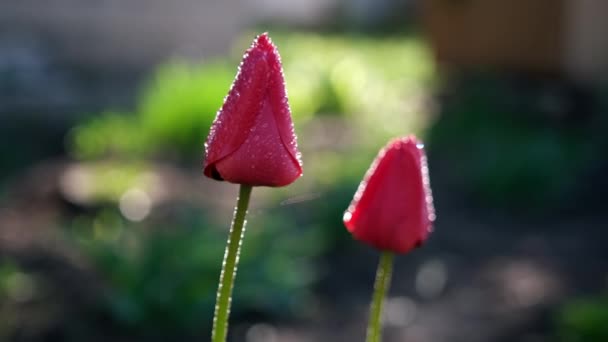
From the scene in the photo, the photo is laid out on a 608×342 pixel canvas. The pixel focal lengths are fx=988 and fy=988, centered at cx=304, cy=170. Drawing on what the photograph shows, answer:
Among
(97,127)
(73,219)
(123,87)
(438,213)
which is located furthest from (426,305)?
(123,87)

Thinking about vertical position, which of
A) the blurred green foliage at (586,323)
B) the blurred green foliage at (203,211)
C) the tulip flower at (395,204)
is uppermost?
the blurred green foliage at (203,211)

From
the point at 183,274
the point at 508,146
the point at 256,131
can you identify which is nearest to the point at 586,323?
the point at 183,274

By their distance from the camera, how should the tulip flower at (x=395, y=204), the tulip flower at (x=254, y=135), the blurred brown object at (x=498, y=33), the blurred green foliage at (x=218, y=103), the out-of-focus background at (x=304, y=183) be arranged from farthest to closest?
the blurred brown object at (x=498, y=33) < the blurred green foliage at (x=218, y=103) < the out-of-focus background at (x=304, y=183) < the tulip flower at (x=395, y=204) < the tulip flower at (x=254, y=135)

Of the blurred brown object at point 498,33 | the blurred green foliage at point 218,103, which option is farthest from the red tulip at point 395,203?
the blurred brown object at point 498,33

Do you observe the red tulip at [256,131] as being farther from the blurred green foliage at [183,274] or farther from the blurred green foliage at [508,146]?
the blurred green foliage at [508,146]

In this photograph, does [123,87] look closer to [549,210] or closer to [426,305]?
[549,210]

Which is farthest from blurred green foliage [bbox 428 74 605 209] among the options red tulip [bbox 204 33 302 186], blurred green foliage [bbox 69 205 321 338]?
red tulip [bbox 204 33 302 186]

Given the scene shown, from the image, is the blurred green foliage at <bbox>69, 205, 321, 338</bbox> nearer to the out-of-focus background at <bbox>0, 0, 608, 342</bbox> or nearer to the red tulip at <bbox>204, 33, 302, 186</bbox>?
the out-of-focus background at <bbox>0, 0, 608, 342</bbox>

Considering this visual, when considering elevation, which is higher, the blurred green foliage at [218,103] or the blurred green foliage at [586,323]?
the blurred green foliage at [218,103]
